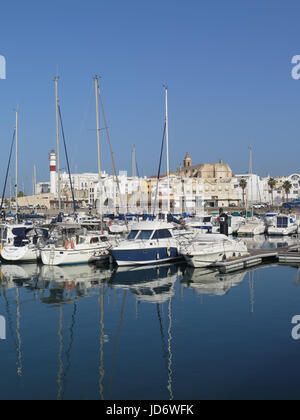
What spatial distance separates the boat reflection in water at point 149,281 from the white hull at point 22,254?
6.52m

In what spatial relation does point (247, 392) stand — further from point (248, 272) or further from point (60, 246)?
point (60, 246)

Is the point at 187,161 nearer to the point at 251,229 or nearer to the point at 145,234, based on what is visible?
the point at 251,229

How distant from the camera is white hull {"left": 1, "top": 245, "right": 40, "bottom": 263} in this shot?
30.0 meters

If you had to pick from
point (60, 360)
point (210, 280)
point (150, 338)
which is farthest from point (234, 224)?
point (60, 360)

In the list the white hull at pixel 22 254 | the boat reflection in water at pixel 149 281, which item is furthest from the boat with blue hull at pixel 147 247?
the white hull at pixel 22 254

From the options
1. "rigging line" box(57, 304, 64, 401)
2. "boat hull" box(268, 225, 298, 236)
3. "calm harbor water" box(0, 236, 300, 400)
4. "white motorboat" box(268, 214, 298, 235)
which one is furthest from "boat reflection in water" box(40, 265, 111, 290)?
"white motorboat" box(268, 214, 298, 235)

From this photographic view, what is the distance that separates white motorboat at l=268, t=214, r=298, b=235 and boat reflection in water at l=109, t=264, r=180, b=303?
79.0 feet

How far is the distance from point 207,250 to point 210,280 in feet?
10.5

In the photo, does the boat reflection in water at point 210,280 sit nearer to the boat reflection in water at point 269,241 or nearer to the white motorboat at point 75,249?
the white motorboat at point 75,249

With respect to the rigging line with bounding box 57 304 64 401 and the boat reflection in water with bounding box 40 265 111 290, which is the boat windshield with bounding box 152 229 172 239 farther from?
the rigging line with bounding box 57 304 64 401

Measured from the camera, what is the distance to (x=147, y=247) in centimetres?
2744

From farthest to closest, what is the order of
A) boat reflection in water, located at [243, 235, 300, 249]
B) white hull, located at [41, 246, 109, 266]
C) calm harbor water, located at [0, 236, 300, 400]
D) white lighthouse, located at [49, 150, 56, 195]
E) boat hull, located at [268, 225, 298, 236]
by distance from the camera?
white lighthouse, located at [49, 150, 56, 195] → boat hull, located at [268, 225, 298, 236] → boat reflection in water, located at [243, 235, 300, 249] → white hull, located at [41, 246, 109, 266] → calm harbor water, located at [0, 236, 300, 400]

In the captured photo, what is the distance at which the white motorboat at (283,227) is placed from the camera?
49.2 metres
